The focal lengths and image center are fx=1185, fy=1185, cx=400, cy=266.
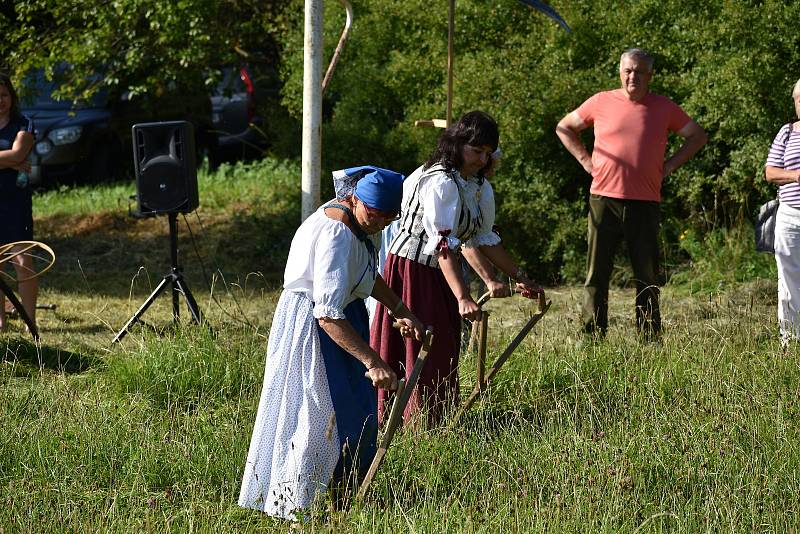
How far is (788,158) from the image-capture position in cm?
717

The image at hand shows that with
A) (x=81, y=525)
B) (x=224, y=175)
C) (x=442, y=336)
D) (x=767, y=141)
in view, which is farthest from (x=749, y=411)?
(x=224, y=175)

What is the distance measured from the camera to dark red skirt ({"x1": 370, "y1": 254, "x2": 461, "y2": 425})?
571 centimetres

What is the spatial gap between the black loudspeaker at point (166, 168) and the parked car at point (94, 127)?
19.5ft

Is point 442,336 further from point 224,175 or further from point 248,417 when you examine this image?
point 224,175

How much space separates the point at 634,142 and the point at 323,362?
3.61 meters

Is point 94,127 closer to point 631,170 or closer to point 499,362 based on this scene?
point 631,170

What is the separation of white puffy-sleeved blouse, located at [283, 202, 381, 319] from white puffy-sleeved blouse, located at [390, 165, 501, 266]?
0.97m

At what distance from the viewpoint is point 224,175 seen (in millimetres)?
14125

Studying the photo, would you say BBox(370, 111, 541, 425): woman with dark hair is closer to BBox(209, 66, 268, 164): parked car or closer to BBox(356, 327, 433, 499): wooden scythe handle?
BBox(356, 327, 433, 499): wooden scythe handle

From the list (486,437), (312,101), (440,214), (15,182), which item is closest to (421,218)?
(440,214)

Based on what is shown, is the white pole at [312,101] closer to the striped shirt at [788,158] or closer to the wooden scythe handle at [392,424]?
the striped shirt at [788,158]

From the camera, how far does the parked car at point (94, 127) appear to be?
46.9ft

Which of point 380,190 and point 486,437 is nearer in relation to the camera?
point 380,190

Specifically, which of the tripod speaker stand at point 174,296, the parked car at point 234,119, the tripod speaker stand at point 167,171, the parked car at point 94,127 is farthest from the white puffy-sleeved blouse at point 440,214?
the parked car at point 234,119
